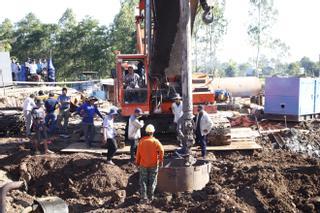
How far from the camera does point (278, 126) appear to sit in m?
19.0

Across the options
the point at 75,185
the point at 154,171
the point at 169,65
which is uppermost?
the point at 169,65

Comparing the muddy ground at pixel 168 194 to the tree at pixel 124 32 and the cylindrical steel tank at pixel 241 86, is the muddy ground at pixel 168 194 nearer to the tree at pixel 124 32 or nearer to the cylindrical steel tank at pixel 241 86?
the cylindrical steel tank at pixel 241 86

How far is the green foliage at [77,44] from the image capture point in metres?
41.3

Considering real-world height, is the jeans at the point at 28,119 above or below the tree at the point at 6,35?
below

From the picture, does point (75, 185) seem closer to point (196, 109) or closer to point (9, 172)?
point (9, 172)

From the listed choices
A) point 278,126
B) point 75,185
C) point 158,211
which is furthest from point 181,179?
point 278,126

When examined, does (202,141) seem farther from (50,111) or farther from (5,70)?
(5,70)

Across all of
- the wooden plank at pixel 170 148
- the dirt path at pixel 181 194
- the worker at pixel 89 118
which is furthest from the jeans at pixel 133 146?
the worker at pixel 89 118

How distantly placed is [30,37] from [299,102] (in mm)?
29020

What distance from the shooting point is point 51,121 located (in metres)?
16.1

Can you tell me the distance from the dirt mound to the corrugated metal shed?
454 inches

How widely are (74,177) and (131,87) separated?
359cm

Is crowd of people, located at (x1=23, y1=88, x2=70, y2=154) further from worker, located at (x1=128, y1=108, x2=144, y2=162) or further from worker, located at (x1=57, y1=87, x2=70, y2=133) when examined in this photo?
worker, located at (x1=128, y1=108, x2=144, y2=162)

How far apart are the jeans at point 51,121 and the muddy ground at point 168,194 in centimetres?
104
